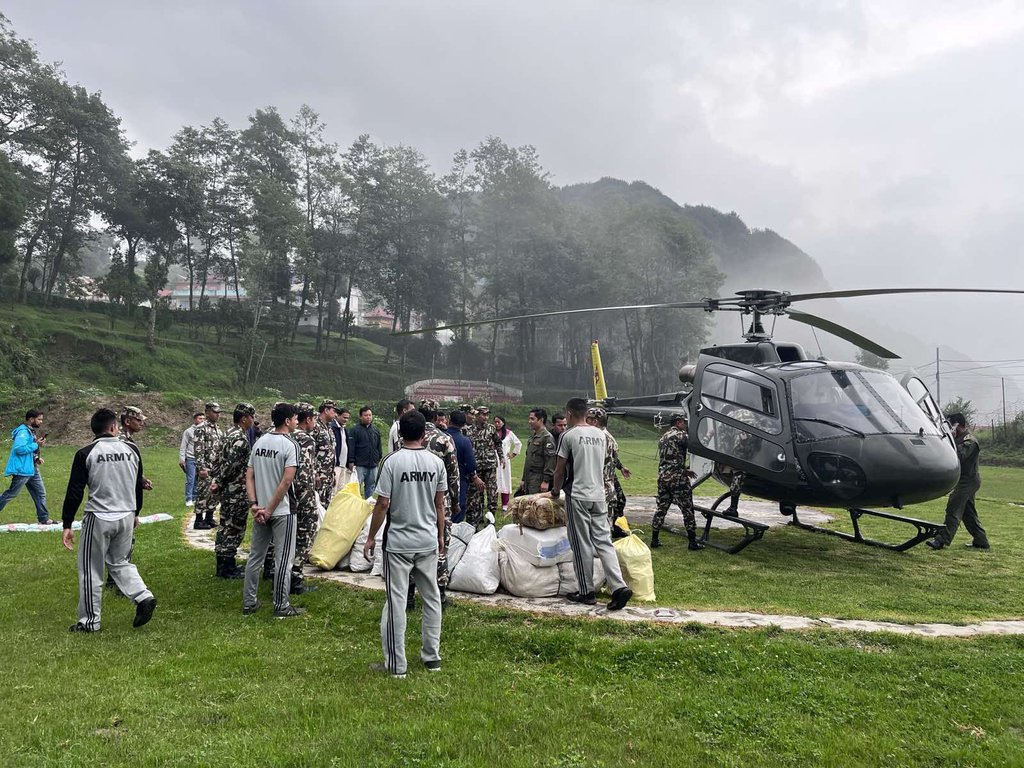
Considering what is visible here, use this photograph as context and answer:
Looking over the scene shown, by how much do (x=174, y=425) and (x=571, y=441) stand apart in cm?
2313

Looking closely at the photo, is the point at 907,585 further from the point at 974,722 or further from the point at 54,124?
the point at 54,124

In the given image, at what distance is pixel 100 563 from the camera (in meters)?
5.04

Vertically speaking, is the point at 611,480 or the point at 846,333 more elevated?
the point at 846,333

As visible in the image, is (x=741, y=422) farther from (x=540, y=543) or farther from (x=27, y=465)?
(x=27, y=465)

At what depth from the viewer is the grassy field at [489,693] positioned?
3.17 meters

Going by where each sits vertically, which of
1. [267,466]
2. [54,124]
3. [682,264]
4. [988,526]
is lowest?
[988,526]

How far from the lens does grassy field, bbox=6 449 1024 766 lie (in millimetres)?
3174

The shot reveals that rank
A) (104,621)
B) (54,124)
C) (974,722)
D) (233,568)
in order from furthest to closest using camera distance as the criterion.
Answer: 1. (54,124)
2. (233,568)
3. (104,621)
4. (974,722)

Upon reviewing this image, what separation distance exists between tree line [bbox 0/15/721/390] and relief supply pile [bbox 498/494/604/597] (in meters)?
34.3

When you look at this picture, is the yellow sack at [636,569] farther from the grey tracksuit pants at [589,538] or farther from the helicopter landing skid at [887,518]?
the helicopter landing skid at [887,518]

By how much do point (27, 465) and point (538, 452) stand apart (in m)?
7.19

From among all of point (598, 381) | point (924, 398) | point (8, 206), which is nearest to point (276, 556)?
point (924, 398)

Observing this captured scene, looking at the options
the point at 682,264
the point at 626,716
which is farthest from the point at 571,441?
the point at 682,264

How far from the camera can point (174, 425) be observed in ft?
80.2
